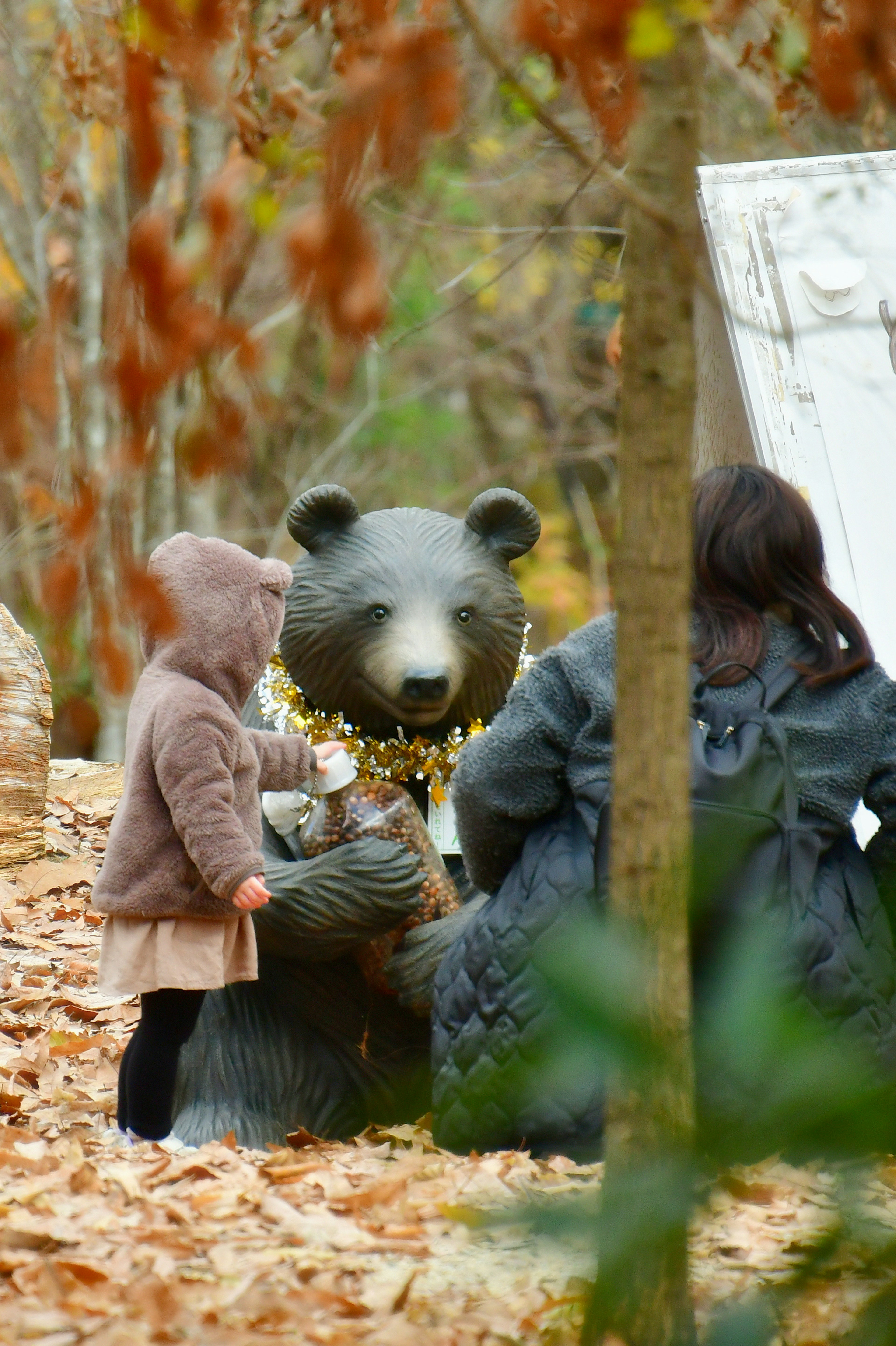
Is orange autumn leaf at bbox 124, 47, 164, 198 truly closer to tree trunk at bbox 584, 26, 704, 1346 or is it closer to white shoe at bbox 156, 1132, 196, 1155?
tree trunk at bbox 584, 26, 704, 1346

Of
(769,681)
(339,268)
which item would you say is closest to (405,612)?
(769,681)

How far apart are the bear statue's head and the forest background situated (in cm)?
51

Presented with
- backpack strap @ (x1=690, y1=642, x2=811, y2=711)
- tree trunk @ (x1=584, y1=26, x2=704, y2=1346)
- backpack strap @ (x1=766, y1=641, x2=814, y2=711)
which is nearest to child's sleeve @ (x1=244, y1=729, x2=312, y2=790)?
backpack strap @ (x1=690, y1=642, x2=811, y2=711)

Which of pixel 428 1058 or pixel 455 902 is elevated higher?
pixel 455 902

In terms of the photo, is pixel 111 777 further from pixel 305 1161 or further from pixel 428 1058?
pixel 305 1161

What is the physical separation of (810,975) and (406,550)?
1488 millimetres

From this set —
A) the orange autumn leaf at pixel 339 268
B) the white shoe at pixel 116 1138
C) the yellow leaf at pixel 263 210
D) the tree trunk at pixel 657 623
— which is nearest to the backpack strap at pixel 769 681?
the tree trunk at pixel 657 623

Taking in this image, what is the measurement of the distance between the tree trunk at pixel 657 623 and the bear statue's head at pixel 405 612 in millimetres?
1633

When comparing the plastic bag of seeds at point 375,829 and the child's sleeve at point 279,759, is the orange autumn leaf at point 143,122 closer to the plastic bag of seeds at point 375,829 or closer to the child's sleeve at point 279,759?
the child's sleeve at point 279,759

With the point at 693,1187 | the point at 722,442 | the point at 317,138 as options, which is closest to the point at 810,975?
the point at 693,1187

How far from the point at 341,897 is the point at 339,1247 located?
1.16 metres

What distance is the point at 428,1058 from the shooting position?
3.57m

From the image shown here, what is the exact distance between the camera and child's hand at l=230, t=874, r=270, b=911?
3.02 meters

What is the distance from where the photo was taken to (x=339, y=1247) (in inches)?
81.9
